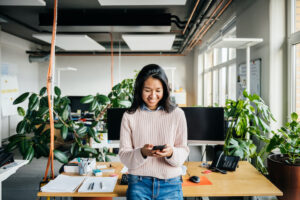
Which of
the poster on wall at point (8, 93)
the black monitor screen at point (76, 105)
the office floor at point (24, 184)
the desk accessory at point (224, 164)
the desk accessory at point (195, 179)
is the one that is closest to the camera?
the desk accessory at point (195, 179)

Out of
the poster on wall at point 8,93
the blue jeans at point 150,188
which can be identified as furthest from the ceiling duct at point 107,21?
the blue jeans at point 150,188

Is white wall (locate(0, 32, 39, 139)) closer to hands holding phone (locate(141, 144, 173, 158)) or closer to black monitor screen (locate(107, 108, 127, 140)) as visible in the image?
black monitor screen (locate(107, 108, 127, 140))

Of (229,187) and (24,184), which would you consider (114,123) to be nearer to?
(229,187)

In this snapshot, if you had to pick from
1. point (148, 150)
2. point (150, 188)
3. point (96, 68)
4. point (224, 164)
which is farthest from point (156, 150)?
point (96, 68)

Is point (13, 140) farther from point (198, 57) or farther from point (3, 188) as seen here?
point (198, 57)

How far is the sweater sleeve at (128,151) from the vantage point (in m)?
1.20

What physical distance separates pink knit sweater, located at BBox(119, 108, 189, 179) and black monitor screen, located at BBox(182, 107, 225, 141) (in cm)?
68

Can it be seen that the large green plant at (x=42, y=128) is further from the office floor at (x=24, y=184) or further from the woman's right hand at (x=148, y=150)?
the office floor at (x=24, y=184)

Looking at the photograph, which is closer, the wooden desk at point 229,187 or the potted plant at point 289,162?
the wooden desk at point 229,187

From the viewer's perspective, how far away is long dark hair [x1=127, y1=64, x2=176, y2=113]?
1.27 metres

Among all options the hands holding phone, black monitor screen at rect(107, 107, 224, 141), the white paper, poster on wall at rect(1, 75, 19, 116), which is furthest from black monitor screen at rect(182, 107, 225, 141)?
poster on wall at rect(1, 75, 19, 116)

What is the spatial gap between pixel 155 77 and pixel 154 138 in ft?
1.12

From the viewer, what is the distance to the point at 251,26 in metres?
3.40

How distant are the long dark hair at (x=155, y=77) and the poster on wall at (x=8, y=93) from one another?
19.6 feet
